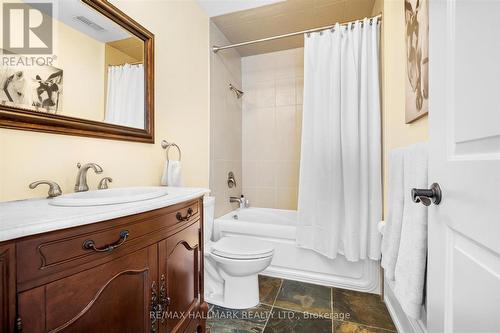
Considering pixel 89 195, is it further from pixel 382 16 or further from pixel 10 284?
pixel 382 16

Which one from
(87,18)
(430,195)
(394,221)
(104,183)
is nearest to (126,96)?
(87,18)

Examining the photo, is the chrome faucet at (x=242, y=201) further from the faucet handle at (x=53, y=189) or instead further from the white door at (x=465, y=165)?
the white door at (x=465, y=165)

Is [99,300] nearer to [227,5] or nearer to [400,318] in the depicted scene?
[400,318]

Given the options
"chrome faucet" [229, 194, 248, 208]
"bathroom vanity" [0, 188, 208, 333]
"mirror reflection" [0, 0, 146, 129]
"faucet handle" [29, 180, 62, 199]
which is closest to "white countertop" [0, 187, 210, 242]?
"bathroom vanity" [0, 188, 208, 333]

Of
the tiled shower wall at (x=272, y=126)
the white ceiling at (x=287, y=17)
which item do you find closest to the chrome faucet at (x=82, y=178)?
the white ceiling at (x=287, y=17)

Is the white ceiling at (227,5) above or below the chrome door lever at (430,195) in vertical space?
above

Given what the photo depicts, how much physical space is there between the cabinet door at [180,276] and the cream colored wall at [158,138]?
54 cm

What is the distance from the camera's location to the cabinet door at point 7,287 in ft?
1.54

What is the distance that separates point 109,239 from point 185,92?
1428 millimetres

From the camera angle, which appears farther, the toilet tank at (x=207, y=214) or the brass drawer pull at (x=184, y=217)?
the toilet tank at (x=207, y=214)

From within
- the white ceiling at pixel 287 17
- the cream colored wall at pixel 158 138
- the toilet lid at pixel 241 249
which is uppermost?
the white ceiling at pixel 287 17

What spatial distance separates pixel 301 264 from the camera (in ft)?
6.56

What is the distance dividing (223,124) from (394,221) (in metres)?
1.84

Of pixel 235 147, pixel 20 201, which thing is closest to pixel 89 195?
pixel 20 201
